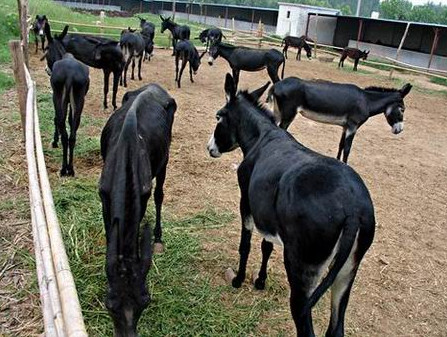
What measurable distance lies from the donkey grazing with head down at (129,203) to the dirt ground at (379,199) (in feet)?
5.13

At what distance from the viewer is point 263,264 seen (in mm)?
4090

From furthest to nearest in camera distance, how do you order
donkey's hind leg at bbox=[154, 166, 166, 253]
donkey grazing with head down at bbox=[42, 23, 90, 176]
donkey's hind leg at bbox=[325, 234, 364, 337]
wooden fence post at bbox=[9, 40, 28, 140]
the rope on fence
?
wooden fence post at bbox=[9, 40, 28, 140] → donkey grazing with head down at bbox=[42, 23, 90, 176] → donkey's hind leg at bbox=[154, 166, 166, 253] → donkey's hind leg at bbox=[325, 234, 364, 337] → the rope on fence

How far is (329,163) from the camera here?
3.04 m

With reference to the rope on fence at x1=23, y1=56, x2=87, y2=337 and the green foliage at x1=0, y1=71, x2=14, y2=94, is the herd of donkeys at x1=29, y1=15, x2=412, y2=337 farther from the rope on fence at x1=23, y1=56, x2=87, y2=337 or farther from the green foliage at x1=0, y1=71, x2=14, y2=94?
the green foliage at x1=0, y1=71, x2=14, y2=94

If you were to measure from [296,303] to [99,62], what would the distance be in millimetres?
9277

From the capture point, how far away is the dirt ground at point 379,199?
4.08 m

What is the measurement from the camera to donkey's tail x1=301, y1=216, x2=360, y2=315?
266 cm

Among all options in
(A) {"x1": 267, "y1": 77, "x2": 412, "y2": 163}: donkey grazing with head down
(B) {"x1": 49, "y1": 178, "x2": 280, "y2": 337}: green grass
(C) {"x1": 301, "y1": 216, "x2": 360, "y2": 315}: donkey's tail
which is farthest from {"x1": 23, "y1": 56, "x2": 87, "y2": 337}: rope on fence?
A: (A) {"x1": 267, "y1": 77, "x2": 412, "y2": 163}: donkey grazing with head down

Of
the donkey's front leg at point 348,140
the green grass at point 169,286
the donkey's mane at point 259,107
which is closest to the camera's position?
the green grass at point 169,286

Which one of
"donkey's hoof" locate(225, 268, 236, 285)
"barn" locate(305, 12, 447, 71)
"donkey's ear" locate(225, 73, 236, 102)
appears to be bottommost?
"donkey's hoof" locate(225, 268, 236, 285)

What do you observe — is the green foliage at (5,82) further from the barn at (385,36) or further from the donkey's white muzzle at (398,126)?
the barn at (385,36)

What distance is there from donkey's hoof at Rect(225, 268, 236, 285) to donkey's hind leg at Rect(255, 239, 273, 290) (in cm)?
25

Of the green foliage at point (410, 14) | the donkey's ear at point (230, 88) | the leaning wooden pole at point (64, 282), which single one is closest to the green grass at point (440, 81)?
the donkey's ear at point (230, 88)

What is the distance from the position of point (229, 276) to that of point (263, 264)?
1.35 feet
